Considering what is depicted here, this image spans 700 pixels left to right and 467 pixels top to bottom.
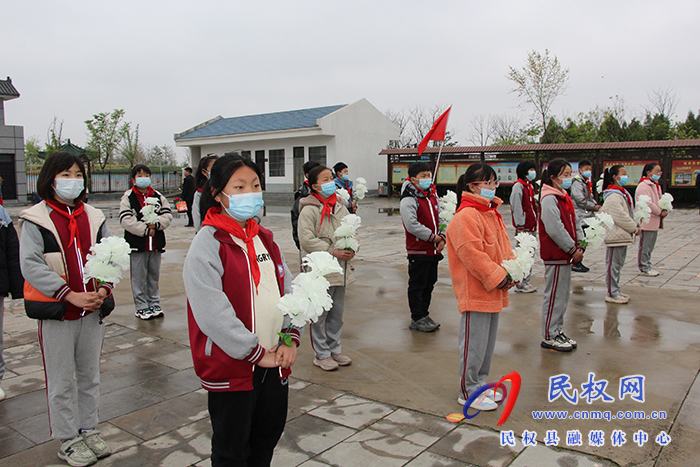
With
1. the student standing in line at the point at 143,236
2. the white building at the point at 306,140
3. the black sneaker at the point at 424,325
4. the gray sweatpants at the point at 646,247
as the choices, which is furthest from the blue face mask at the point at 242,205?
the white building at the point at 306,140

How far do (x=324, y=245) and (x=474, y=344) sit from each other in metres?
1.56

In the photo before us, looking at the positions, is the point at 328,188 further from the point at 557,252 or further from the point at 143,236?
the point at 143,236

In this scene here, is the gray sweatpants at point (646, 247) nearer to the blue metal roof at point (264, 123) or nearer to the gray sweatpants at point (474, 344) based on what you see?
the gray sweatpants at point (474, 344)

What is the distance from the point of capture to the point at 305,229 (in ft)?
14.6

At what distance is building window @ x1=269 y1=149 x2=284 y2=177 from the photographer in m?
30.4

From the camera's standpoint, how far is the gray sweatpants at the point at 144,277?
5.97 metres

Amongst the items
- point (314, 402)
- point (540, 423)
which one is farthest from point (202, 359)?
point (540, 423)

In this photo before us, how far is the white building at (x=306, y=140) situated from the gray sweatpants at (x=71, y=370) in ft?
81.8

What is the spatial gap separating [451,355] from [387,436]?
1.70 metres

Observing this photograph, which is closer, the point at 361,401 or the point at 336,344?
the point at 361,401

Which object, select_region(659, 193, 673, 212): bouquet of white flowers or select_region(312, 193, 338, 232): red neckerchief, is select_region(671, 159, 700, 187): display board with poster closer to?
select_region(659, 193, 673, 212): bouquet of white flowers

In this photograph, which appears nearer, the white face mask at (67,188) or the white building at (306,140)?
the white face mask at (67,188)

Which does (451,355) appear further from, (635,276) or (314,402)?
(635,276)

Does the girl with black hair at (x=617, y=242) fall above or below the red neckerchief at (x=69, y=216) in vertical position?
below
